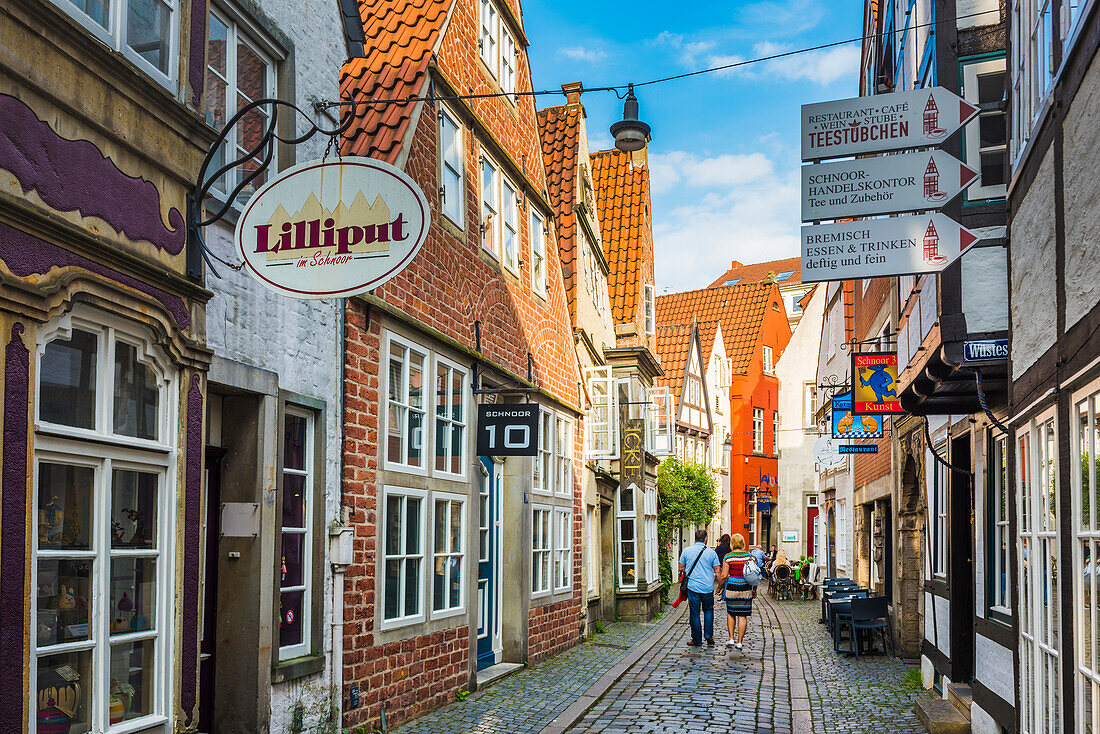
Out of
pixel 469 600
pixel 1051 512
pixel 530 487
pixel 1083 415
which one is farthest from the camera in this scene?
pixel 530 487

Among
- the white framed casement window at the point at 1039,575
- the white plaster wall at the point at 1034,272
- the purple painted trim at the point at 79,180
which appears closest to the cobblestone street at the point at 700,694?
the white framed casement window at the point at 1039,575

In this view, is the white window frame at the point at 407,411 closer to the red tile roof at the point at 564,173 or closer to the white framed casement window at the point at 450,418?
the white framed casement window at the point at 450,418

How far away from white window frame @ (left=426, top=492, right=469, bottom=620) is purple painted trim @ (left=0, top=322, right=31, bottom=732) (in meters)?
6.21

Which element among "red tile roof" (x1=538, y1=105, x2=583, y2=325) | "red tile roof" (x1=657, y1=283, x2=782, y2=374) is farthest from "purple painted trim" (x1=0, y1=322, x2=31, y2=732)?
"red tile roof" (x1=657, y1=283, x2=782, y2=374)

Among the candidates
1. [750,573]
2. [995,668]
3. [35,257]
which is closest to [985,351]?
[995,668]

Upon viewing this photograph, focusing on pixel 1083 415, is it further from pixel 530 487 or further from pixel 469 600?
pixel 530 487

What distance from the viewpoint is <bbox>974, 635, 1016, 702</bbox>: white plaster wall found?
311 inches

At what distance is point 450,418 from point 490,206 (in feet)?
10.0

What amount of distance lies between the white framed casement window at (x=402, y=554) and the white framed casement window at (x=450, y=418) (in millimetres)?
759

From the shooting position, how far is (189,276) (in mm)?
6297

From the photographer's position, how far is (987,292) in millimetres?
7934

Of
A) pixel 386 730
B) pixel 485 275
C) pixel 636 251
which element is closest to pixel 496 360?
pixel 485 275

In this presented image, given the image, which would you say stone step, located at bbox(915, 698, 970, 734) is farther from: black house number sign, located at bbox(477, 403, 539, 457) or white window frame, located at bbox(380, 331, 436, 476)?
white window frame, located at bbox(380, 331, 436, 476)

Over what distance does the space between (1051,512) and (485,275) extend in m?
7.89
